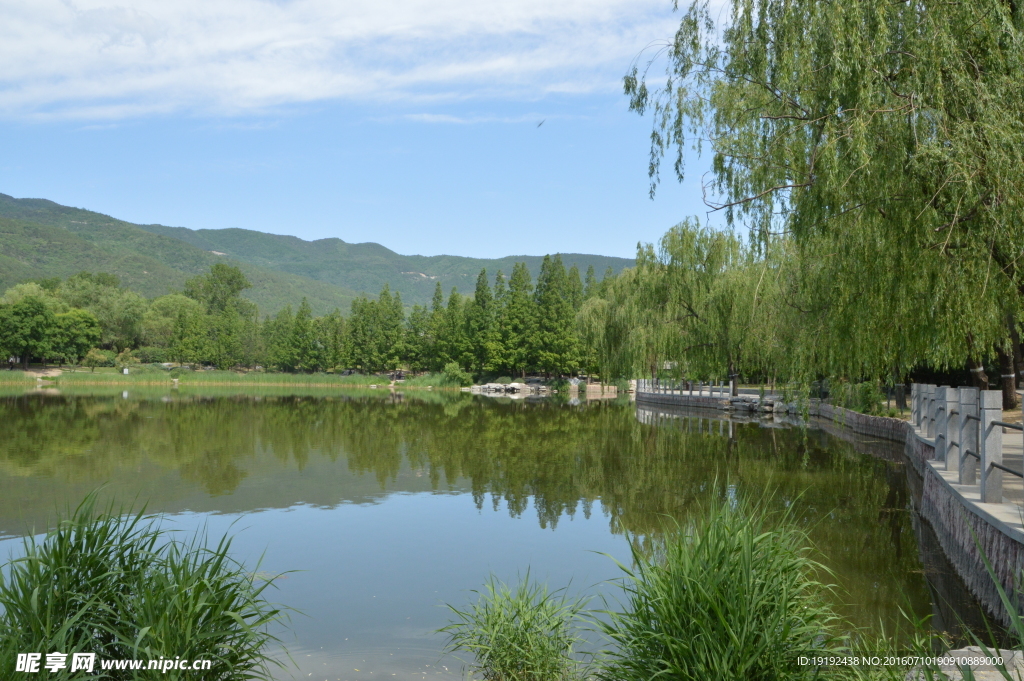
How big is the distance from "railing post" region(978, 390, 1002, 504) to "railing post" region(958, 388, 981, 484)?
50.5 inches

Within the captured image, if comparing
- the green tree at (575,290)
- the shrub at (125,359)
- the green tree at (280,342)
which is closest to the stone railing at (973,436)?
the green tree at (575,290)

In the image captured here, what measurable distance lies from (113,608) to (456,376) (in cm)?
5723

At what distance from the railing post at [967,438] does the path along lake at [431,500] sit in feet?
3.14

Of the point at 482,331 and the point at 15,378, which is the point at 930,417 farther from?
the point at 15,378

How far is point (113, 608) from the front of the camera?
4.08 meters

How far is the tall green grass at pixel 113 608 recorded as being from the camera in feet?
12.1

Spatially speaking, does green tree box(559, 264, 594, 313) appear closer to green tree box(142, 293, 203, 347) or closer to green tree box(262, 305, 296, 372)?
green tree box(262, 305, 296, 372)

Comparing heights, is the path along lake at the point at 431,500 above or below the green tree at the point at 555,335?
below

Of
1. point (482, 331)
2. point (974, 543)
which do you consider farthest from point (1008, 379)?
point (482, 331)

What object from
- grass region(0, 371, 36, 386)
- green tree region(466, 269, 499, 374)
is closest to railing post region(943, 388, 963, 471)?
green tree region(466, 269, 499, 374)

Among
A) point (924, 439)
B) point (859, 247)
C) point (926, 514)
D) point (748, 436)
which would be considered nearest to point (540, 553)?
point (859, 247)

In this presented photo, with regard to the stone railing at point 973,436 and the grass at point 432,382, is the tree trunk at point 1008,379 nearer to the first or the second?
the stone railing at point 973,436

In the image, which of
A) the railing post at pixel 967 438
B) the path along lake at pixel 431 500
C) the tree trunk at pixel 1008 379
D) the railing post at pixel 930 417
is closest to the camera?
the path along lake at pixel 431 500

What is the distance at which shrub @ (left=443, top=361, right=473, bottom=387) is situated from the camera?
61.2 metres
